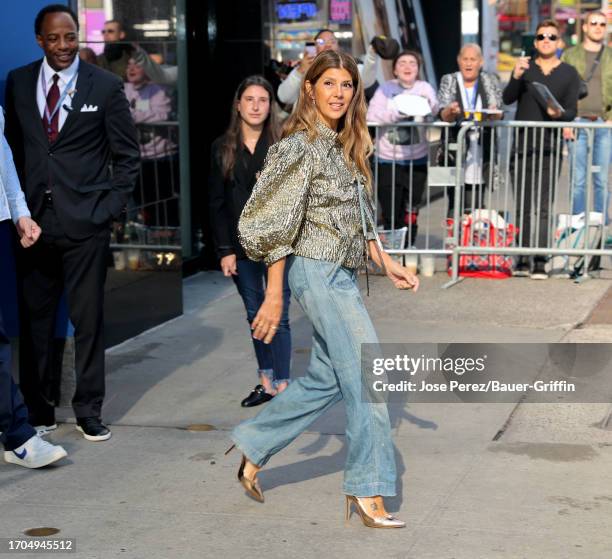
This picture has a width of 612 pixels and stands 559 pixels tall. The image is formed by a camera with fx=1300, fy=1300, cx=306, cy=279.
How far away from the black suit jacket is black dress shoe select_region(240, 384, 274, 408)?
1314mm

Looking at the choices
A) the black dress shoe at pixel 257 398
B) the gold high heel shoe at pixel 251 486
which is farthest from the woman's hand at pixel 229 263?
the gold high heel shoe at pixel 251 486

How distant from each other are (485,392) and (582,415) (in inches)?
24.4

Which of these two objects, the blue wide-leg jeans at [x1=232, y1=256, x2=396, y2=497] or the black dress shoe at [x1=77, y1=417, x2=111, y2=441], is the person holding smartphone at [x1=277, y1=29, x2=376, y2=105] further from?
the blue wide-leg jeans at [x1=232, y1=256, x2=396, y2=497]

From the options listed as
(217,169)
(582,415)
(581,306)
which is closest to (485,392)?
(582,415)

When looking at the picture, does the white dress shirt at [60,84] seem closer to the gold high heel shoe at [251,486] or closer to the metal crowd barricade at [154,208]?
the gold high heel shoe at [251,486]

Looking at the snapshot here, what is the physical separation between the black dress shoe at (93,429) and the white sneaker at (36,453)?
44cm

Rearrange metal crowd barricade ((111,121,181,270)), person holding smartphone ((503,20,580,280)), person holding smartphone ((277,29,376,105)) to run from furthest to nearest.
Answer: person holding smartphone ((503,20,580,280)) → person holding smartphone ((277,29,376,105)) → metal crowd barricade ((111,121,181,270))

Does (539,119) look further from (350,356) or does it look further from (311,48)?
(350,356)

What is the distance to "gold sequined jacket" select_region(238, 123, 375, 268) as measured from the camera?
493 centimetres

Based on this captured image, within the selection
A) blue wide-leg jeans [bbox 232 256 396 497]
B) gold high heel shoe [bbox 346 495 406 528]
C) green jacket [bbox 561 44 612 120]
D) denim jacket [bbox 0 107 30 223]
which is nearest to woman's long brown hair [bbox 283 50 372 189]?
blue wide-leg jeans [bbox 232 256 396 497]

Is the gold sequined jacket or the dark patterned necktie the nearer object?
the gold sequined jacket

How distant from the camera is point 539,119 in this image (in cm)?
1064

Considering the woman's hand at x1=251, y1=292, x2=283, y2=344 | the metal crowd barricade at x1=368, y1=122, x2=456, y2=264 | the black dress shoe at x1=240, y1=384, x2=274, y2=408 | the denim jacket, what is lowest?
the black dress shoe at x1=240, y1=384, x2=274, y2=408

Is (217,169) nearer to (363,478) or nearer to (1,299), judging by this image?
(1,299)
